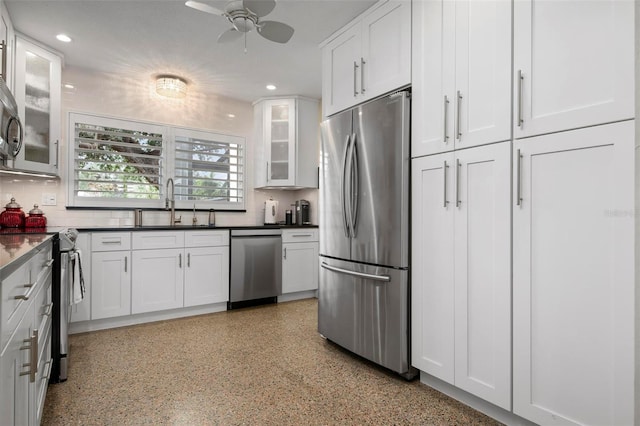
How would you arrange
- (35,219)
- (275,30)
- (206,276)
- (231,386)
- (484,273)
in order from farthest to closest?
1. (206,276)
2. (35,219)
3. (275,30)
4. (231,386)
5. (484,273)

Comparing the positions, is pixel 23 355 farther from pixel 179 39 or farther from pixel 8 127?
pixel 179 39

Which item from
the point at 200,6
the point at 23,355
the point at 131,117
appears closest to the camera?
the point at 23,355

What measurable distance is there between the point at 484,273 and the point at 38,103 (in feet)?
12.5

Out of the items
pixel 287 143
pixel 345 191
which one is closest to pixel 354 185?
pixel 345 191

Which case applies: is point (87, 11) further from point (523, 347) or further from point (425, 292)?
point (523, 347)

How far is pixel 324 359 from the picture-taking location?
267 cm

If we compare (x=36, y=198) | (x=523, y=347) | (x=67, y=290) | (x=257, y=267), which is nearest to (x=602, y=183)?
(x=523, y=347)

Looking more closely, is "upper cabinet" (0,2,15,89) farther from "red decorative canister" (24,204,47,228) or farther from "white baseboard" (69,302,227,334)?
"white baseboard" (69,302,227,334)

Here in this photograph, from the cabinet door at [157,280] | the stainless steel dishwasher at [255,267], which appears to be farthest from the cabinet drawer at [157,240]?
the stainless steel dishwasher at [255,267]

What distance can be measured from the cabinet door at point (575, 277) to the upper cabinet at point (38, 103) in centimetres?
368

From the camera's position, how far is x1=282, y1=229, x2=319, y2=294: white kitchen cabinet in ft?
14.3

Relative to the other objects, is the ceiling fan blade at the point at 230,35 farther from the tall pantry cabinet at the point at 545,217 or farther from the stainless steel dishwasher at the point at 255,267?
the stainless steel dishwasher at the point at 255,267

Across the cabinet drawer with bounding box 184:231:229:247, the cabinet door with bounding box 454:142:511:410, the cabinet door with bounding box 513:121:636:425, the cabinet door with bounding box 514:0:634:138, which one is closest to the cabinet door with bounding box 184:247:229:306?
the cabinet drawer with bounding box 184:231:229:247

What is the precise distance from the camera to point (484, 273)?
1886 millimetres
